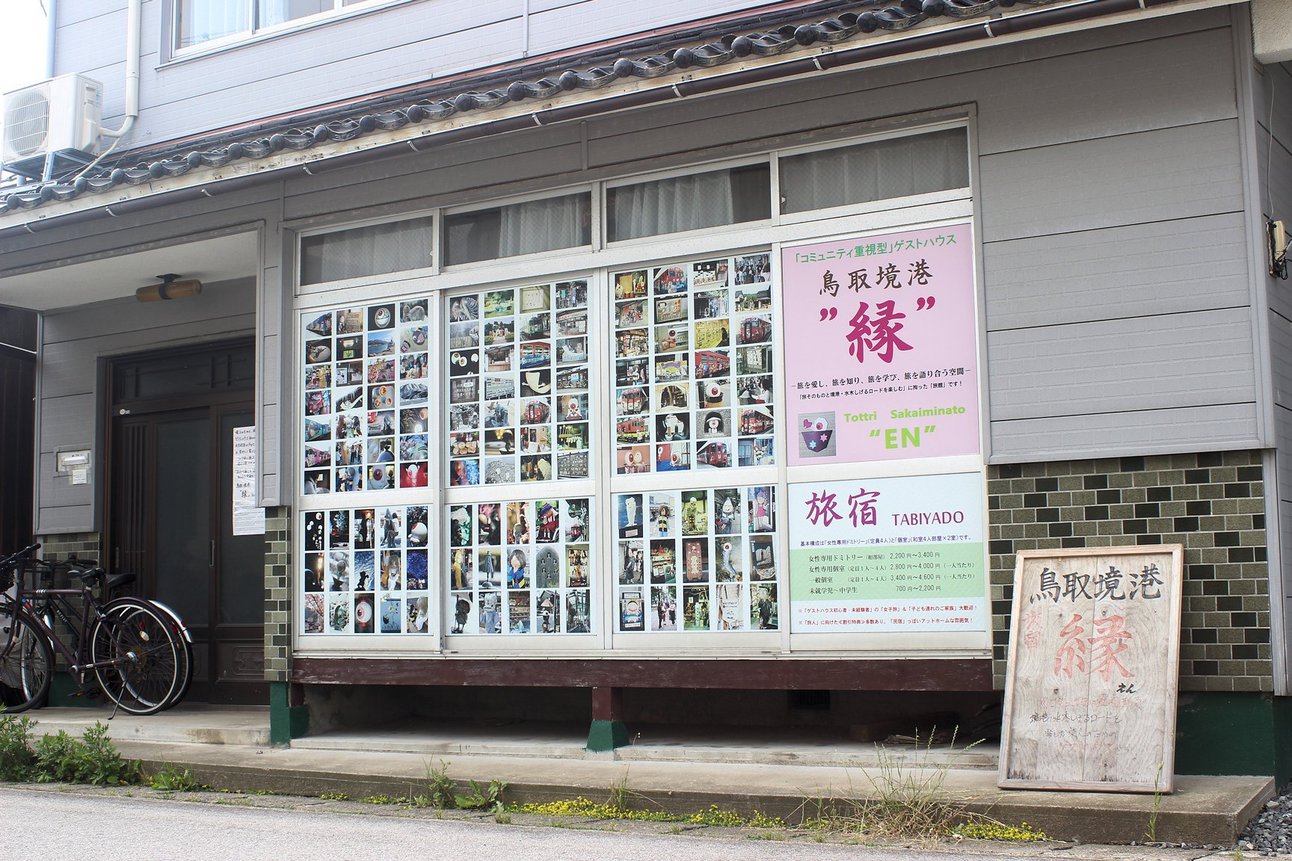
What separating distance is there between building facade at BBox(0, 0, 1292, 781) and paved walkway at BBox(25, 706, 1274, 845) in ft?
1.23

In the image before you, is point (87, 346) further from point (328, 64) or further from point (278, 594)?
point (278, 594)

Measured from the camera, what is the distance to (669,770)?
6.81 metres

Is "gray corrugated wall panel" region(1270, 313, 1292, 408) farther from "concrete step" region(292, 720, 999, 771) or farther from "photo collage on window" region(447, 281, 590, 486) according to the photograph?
"photo collage on window" region(447, 281, 590, 486)

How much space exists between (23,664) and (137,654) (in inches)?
59.9

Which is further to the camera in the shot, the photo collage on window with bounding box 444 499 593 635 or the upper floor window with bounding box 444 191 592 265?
the upper floor window with bounding box 444 191 592 265

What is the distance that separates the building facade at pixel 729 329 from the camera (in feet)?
20.2

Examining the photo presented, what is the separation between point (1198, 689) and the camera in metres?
6.05

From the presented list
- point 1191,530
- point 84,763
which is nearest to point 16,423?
point 84,763

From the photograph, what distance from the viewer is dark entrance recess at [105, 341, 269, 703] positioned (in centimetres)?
1022

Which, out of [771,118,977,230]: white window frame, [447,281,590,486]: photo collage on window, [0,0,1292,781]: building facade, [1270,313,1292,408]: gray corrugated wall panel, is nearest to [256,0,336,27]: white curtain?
[0,0,1292,781]: building facade

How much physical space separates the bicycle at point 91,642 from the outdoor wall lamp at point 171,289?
2215 mm

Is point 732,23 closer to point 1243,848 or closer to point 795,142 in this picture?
point 795,142

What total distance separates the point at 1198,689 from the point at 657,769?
9.05 feet

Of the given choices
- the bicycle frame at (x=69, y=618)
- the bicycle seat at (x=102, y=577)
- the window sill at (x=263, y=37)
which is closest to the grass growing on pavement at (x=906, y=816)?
the bicycle frame at (x=69, y=618)
